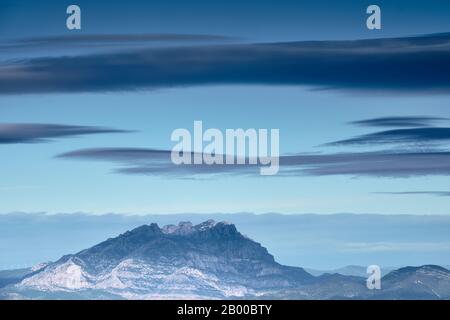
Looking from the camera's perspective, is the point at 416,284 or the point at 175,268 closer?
the point at 416,284

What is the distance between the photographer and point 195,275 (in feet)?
138

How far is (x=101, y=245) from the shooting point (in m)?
41.6

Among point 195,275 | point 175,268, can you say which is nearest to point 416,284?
point 195,275

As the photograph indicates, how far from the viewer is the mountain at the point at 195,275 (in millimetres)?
40812

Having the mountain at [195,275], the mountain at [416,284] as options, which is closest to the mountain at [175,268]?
the mountain at [195,275]

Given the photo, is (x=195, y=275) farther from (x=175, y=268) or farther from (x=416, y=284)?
(x=416, y=284)

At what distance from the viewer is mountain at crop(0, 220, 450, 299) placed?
4081 centimetres

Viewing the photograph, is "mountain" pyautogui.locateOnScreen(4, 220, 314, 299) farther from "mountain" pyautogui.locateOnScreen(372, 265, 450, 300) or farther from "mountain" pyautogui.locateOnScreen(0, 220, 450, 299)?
"mountain" pyautogui.locateOnScreen(372, 265, 450, 300)

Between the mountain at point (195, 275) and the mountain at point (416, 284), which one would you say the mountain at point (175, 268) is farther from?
the mountain at point (416, 284)

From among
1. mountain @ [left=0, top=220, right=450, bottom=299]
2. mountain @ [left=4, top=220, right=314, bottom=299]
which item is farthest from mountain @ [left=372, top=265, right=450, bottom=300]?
mountain @ [left=4, top=220, right=314, bottom=299]
